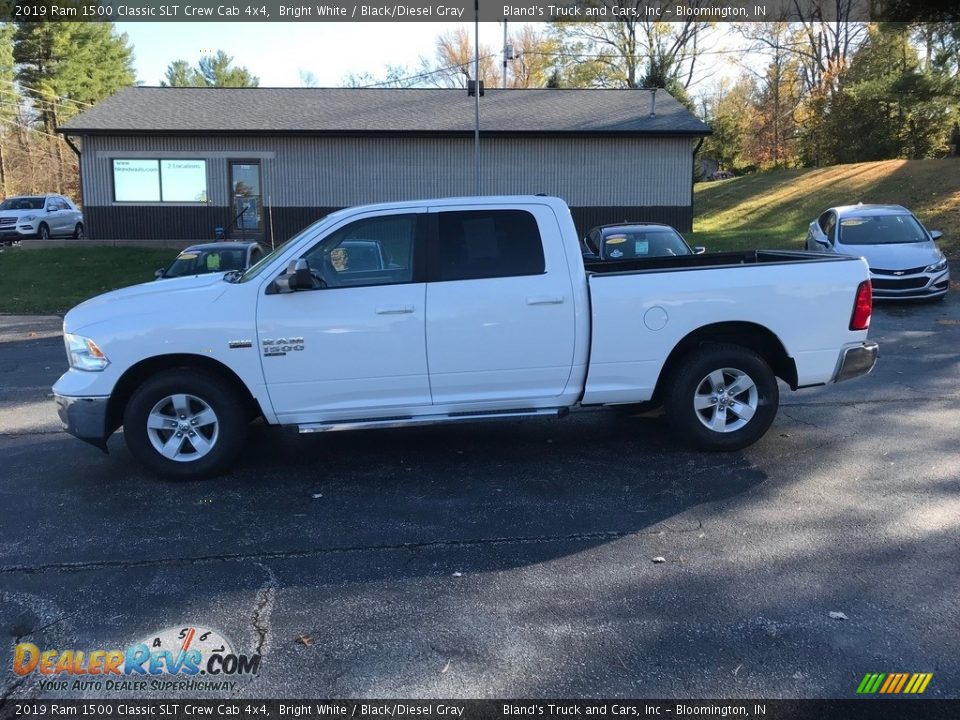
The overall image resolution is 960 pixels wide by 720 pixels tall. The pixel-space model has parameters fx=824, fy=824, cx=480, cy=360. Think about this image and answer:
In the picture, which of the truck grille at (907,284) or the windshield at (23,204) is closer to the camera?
the truck grille at (907,284)

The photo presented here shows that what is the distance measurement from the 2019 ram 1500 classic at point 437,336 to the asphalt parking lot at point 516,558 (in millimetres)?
473

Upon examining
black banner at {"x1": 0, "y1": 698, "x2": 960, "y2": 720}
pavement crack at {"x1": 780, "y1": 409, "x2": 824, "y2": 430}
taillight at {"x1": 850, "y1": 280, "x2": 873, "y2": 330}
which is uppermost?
taillight at {"x1": 850, "y1": 280, "x2": 873, "y2": 330}

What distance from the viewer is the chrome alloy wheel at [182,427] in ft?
19.2

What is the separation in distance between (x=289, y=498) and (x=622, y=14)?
49.0 m

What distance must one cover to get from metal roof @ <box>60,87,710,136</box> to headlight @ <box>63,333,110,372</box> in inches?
738

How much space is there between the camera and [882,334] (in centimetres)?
1188

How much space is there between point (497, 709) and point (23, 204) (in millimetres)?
30434

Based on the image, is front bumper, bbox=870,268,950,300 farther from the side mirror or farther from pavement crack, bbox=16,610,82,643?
pavement crack, bbox=16,610,82,643

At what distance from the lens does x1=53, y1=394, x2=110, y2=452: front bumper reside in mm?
5730

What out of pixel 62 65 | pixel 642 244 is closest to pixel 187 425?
pixel 642 244

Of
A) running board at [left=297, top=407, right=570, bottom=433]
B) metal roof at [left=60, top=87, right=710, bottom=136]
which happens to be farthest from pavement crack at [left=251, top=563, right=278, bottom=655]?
metal roof at [left=60, top=87, right=710, bottom=136]

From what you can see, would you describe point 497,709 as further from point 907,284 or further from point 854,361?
point 907,284

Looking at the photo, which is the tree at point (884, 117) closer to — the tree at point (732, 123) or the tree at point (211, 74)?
the tree at point (732, 123)

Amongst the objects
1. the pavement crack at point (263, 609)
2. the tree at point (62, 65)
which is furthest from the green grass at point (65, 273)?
the tree at point (62, 65)
